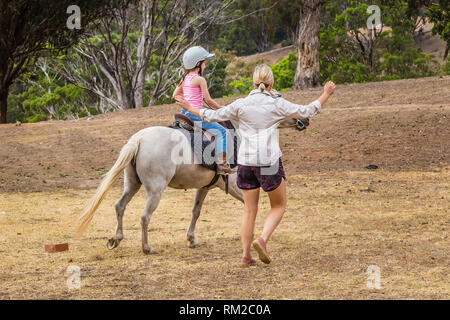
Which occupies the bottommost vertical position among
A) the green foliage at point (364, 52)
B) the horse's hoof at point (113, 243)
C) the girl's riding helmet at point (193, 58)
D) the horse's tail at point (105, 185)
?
the horse's hoof at point (113, 243)

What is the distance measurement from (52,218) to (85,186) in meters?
3.82

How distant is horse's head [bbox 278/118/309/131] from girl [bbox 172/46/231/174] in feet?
3.49

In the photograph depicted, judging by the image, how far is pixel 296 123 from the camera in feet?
22.7

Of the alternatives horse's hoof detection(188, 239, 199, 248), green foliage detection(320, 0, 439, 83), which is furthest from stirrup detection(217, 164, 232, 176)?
green foliage detection(320, 0, 439, 83)

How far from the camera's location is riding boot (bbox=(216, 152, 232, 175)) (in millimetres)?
8320

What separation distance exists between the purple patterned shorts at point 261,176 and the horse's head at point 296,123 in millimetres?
452

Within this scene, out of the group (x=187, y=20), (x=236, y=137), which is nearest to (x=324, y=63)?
(x=187, y=20)

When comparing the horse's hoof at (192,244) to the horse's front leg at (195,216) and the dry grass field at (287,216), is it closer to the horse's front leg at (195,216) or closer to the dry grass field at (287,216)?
the horse's front leg at (195,216)

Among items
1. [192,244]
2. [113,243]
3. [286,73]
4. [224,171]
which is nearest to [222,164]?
[224,171]

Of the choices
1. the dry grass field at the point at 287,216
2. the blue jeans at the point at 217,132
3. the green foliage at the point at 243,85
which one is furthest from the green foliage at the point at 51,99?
the blue jeans at the point at 217,132

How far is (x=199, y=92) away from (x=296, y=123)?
1.63m

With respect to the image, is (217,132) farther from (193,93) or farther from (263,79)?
(263,79)

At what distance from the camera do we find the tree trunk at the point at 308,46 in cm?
2462

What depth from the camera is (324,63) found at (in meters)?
40.1
